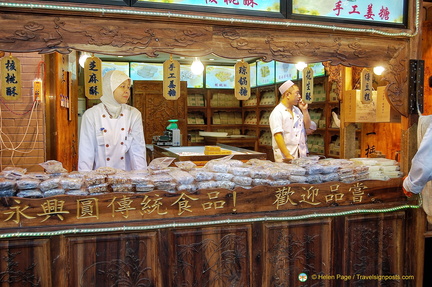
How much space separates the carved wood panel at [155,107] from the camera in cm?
925

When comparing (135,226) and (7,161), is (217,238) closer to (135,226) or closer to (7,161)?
(135,226)

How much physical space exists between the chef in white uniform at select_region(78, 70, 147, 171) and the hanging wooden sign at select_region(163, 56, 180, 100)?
715mm

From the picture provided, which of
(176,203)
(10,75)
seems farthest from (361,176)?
(10,75)

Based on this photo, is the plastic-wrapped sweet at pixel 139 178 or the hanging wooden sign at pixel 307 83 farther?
the hanging wooden sign at pixel 307 83

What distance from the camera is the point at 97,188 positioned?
2.58 meters

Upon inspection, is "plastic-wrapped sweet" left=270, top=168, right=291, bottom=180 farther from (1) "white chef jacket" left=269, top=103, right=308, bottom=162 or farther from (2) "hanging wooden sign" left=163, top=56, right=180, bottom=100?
(1) "white chef jacket" left=269, top=103, right=308, bottom=162

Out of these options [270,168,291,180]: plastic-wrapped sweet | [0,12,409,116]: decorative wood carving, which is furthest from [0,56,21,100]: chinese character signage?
[270,168,291,180]: plastic-wrapped sweet

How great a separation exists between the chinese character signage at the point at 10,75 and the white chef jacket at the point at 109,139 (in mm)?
1095

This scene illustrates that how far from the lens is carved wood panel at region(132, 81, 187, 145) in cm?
925

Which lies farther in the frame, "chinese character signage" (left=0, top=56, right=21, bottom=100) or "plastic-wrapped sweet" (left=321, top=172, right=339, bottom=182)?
"plastic-wrapped sweet" (left=321, top=172, right=339, bottom=182)

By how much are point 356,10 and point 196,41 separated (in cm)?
139

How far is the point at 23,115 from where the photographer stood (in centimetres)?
541

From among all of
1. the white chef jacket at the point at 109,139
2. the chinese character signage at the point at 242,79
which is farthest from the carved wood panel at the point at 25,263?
the chinese character signage at the point at 242,79

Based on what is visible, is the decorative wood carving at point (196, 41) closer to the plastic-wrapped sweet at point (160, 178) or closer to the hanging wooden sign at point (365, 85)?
the hanging wooden sign at point (365, 85)
